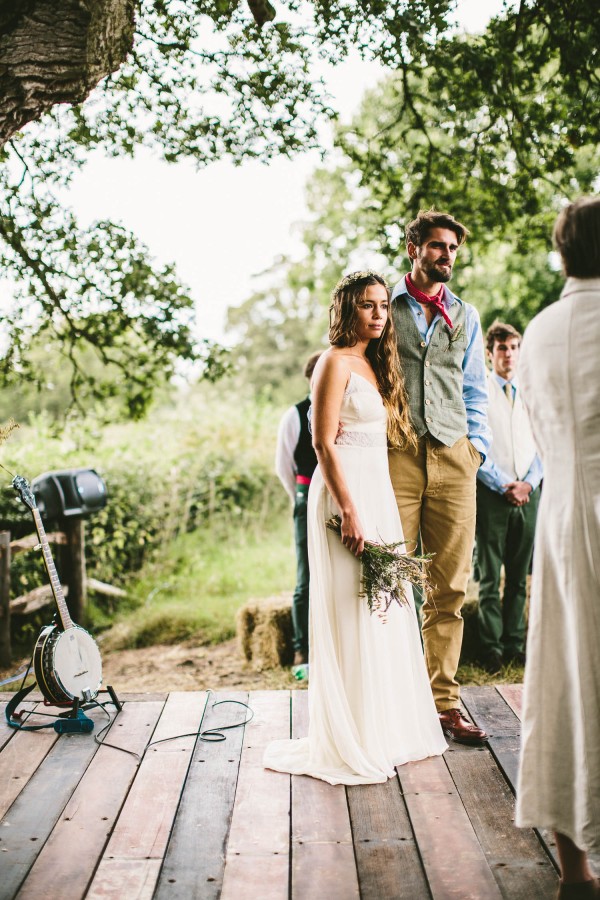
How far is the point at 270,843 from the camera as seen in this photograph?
2.74 metres

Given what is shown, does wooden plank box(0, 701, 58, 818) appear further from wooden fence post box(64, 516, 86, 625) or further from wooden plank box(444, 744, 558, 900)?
wooden fence post box(64, 516, 86, 625)

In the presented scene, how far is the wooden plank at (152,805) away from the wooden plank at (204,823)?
0.14 ft

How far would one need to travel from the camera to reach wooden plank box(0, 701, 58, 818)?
3.19 meters

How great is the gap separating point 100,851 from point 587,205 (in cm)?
242

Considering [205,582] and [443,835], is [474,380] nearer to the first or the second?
[443,835]

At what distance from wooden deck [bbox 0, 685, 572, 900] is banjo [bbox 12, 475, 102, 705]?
0.21 meters

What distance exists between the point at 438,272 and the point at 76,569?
14.8 feet

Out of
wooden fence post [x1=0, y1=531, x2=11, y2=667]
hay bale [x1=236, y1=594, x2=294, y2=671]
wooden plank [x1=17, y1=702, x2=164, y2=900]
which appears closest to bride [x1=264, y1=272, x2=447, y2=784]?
wooden plank [x1=17, y1=702, x2=164, y2=900]

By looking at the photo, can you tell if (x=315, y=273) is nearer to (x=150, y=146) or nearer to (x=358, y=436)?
(x=150, y=146)

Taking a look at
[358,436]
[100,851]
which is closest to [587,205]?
[358,436]

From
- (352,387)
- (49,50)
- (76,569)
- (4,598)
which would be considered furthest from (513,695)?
(76,569)

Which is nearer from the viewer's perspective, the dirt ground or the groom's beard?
the groom's beard

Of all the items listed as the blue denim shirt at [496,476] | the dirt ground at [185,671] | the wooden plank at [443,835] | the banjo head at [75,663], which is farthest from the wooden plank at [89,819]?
the blue denim shirt at [496,476]

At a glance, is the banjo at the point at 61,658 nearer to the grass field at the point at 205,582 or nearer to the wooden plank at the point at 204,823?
the wooden plank at the point at 204,823
